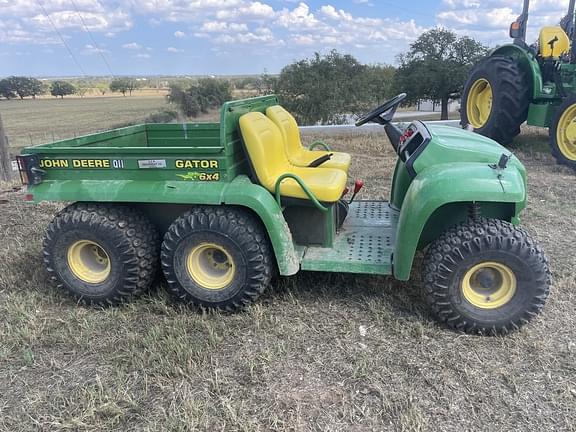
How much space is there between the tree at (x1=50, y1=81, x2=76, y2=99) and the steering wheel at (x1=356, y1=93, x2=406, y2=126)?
54.3m

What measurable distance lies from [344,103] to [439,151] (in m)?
13.3

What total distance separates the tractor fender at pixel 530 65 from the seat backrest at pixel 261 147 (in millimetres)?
4877

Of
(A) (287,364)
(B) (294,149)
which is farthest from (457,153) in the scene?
(A) (287,364)

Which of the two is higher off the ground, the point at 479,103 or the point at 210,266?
the point at 479,103

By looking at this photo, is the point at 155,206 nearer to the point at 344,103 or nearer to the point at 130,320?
the point at 130,320

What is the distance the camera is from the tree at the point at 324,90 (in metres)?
15.7

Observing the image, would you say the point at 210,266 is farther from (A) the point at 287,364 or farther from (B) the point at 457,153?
(B) the point at 457,153

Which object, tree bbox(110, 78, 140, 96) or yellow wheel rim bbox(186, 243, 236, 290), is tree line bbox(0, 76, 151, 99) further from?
yellow wheel rim bbox(186, 243, 236, 290)

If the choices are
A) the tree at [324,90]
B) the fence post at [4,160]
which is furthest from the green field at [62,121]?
the tree at [324,90]

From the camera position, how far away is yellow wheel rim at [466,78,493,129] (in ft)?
25.2

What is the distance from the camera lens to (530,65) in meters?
6.88

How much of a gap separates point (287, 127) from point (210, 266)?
4.91ft

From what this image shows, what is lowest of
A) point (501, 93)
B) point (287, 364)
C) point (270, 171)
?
point (287, 364)

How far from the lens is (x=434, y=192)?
2793mm
